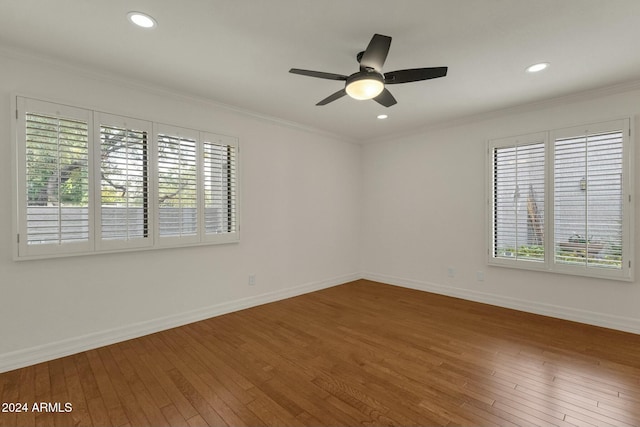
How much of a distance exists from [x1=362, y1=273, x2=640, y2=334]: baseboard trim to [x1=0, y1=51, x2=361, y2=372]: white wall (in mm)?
1323

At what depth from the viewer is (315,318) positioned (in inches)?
146

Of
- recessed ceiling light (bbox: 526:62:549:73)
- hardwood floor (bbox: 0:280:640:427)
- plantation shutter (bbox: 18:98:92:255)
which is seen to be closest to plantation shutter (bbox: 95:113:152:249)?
plantation shutter (bbox: 18:98:92:255)

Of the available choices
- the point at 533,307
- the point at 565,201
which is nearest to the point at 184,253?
the point at 533,307

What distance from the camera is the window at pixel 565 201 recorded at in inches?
130

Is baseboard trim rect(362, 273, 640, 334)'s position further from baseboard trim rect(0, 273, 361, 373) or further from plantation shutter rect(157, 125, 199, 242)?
plantation shutter rect(157, 125, 199, 242)

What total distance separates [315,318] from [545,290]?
2.94 meters

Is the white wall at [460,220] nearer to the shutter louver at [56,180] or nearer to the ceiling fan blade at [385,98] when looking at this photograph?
the ceiling fan blade at [385,98]

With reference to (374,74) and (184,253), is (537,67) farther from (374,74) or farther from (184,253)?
(184,253)

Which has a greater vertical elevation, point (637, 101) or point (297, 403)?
point (637, 101)

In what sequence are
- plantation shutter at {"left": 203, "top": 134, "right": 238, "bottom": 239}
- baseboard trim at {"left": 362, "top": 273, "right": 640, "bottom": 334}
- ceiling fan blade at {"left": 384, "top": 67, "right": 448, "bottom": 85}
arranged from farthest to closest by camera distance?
1. plantation shutter at {"left": 203, "top": 134, "right": 238, "bottom": 239}
2. baseboard trim at {"left": 362, "top": 273, "right": 640, "bottom": 334}
3. ceiling fan blade at {"left": 384, "top": 67, "right": 448, "bottom": 85}

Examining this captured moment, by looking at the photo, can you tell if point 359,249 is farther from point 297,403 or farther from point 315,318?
point 297,403

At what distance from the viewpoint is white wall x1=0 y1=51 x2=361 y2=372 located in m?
2.59

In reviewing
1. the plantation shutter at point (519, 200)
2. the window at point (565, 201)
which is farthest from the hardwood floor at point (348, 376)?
the plantation shutter at point (519, 200)

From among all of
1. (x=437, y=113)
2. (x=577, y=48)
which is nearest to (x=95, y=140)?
(x=437, y=113)
